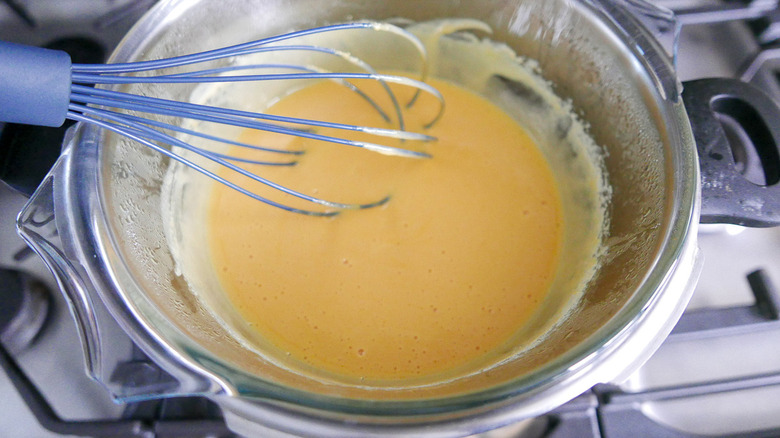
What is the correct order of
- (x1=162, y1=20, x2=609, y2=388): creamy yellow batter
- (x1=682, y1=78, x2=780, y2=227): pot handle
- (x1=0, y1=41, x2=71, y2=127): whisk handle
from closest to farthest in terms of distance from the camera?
(x1=0, y1=41, x2=71, y2=127): whisk handle
(x1=682, y1=78, x2=780, y2=227): pot handle
(x1=162, y1=20, x2=609, y2=388): creamy yellow batter

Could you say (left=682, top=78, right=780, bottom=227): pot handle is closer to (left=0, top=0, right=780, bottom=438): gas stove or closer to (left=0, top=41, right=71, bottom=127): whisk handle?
(left=0, top=0, right=780, bottom=438): gas stove

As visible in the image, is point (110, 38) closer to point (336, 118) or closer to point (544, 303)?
point (336, 118)

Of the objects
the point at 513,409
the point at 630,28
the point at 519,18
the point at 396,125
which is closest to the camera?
the point at 513,409

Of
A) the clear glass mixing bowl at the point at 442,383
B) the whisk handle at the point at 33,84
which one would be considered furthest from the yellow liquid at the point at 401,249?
the whisk handle at the point at 33,84

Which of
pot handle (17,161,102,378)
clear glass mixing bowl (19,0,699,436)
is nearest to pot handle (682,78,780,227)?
clear glass mixing bowl (19,0,699,436)

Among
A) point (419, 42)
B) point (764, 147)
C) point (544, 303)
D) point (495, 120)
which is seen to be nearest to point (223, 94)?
point (419, 42)

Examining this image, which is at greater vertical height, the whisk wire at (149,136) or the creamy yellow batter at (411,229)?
the whisk wire at (149,136)

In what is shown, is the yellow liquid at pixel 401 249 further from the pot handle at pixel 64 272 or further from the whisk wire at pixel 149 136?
the pot handle at pixel 64 272
